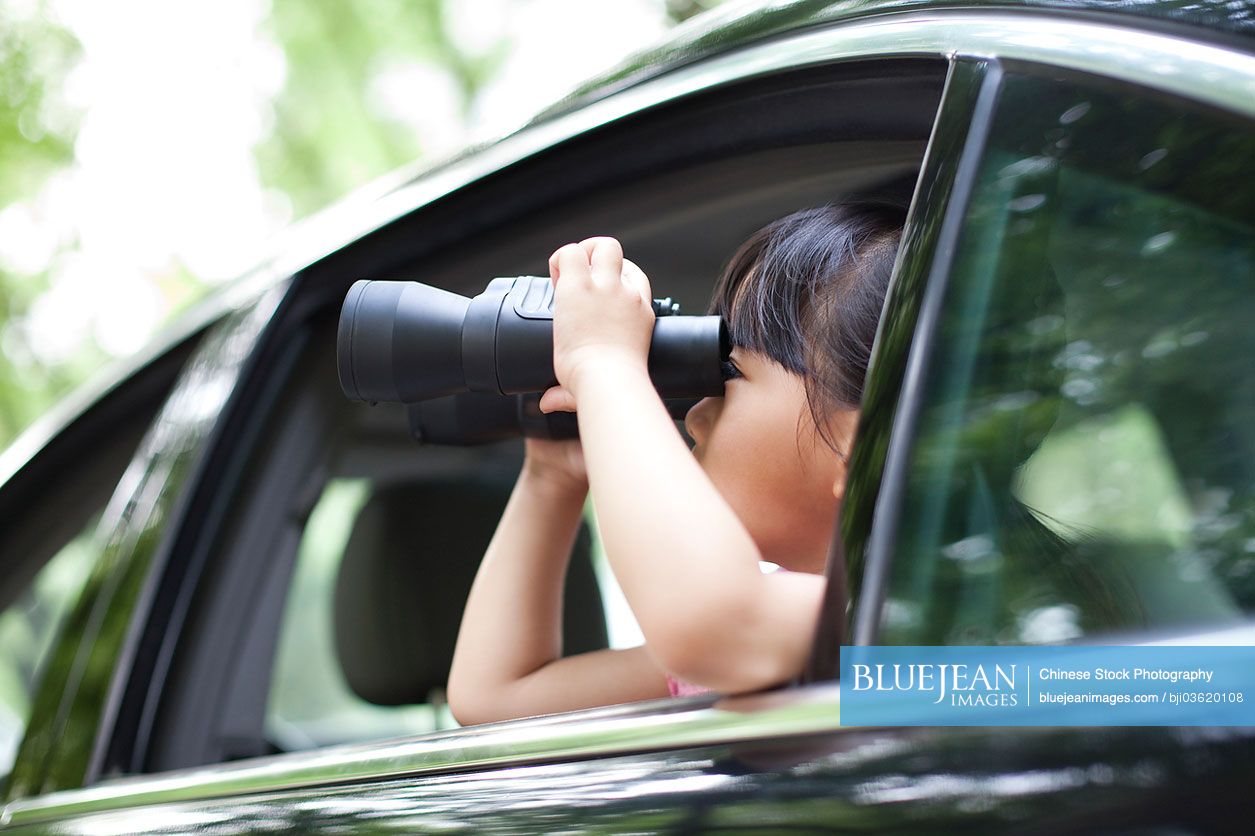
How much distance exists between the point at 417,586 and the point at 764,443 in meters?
0.96

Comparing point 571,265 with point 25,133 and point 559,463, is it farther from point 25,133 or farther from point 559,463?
point 25,133

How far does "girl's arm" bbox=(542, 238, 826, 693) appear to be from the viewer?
912 millimetres

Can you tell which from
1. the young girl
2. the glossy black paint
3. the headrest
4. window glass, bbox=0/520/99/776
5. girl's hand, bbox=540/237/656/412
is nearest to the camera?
the glossy black paint

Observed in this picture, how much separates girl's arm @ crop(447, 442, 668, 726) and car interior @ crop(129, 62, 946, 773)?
0.28m

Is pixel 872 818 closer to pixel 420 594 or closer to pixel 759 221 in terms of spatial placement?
pixel 759 221

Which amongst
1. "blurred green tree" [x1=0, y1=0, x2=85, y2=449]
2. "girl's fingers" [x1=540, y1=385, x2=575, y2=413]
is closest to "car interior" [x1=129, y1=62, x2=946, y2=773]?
"girl's fingers" [x1=540, y1=385, x2=575, y2=413]

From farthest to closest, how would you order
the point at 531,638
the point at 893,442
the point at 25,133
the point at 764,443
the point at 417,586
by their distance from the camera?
the point at 25,133, the point at 417,586, the point at 531,638, the point at 764,443, the point at 893,442

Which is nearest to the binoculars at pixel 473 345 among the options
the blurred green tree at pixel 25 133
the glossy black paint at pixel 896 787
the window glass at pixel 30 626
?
the glossy black paint at pixel 896 787

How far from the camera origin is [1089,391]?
831 millimetres

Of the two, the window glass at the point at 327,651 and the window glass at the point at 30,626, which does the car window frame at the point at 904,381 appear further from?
the window glass at the point at 30,626

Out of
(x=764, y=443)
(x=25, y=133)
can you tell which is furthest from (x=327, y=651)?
(x=25, y=133)

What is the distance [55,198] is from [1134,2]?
10930 millimetres

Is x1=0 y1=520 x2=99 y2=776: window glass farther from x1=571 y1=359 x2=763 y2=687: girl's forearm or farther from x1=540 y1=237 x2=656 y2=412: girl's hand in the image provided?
x1=571 y1=359 x2=763 y2=687: girl's forearm

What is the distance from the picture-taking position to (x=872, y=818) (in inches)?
29.5
